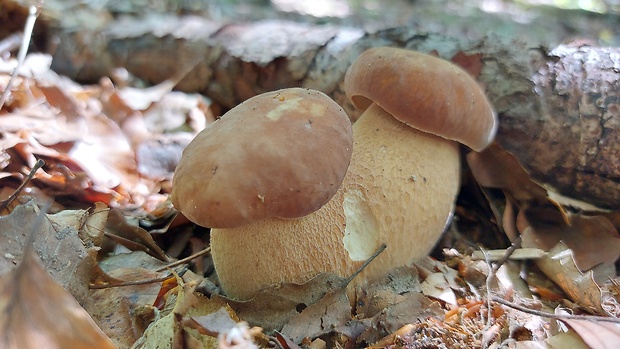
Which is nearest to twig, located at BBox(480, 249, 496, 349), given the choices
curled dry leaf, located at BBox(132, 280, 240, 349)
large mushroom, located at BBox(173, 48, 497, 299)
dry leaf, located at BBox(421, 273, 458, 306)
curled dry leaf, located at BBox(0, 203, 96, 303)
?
dry leaf, located at BBox(421, 273, 458, 306)

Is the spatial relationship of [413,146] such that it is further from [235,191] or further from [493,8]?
[493,8]

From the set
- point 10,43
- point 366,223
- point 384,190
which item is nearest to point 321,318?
point 366,223

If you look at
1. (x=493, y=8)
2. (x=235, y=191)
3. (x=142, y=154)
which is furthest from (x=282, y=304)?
(x=493, y=8)

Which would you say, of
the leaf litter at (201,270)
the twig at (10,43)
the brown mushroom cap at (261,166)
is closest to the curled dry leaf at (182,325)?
the leaf litter at (201,270)

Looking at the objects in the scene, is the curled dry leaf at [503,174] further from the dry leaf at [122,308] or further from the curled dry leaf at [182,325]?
the dry leaf at [122,308]

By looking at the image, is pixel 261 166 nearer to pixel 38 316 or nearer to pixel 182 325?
pixel 182 325

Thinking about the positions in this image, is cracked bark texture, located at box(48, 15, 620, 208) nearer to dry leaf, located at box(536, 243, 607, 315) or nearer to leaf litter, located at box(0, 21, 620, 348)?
leaf litter, located at box(0, 21, 620, 348)
